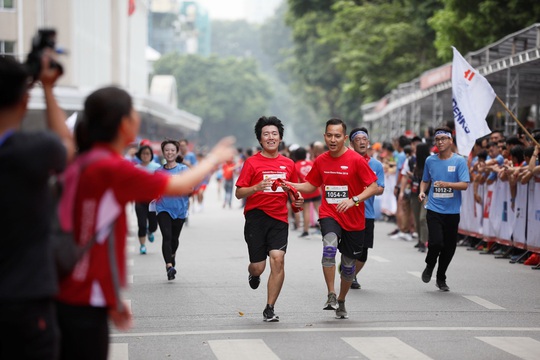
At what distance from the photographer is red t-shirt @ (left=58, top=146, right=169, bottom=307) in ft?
15.0

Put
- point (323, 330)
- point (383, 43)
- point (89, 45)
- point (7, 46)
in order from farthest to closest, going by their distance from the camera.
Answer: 1. point (89, 45)
2. point (7, 46)
3. point (383, 43)
4. point (323, 330)

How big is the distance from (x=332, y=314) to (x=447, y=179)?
8.88 ft

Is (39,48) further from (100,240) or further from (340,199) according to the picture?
(340,199)

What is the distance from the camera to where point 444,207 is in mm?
12234

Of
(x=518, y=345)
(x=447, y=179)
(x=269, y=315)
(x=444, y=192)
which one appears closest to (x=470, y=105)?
(x=447, y=179)

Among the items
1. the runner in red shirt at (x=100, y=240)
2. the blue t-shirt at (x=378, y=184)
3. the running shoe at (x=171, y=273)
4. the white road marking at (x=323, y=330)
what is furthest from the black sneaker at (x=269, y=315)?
the runner in red shirt at (x=100, y=240)

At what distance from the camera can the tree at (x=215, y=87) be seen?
120 metres

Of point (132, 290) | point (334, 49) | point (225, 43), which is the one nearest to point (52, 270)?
point (132, 290)

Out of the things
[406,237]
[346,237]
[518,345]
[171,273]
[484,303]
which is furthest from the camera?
[406,237]

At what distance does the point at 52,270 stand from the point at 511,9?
25048mm

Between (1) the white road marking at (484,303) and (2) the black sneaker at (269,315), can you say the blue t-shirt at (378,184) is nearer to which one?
(1) the white road marking at (484,303)

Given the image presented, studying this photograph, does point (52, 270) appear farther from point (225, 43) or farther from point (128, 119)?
point (225, 43)

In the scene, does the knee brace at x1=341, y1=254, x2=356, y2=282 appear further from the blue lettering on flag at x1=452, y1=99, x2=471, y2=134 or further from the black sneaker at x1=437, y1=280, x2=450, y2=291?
the blue lettering on flag at x1=452, y1=99, x2=471, y2=134

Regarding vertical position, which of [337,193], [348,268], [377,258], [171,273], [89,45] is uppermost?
[89,45]
